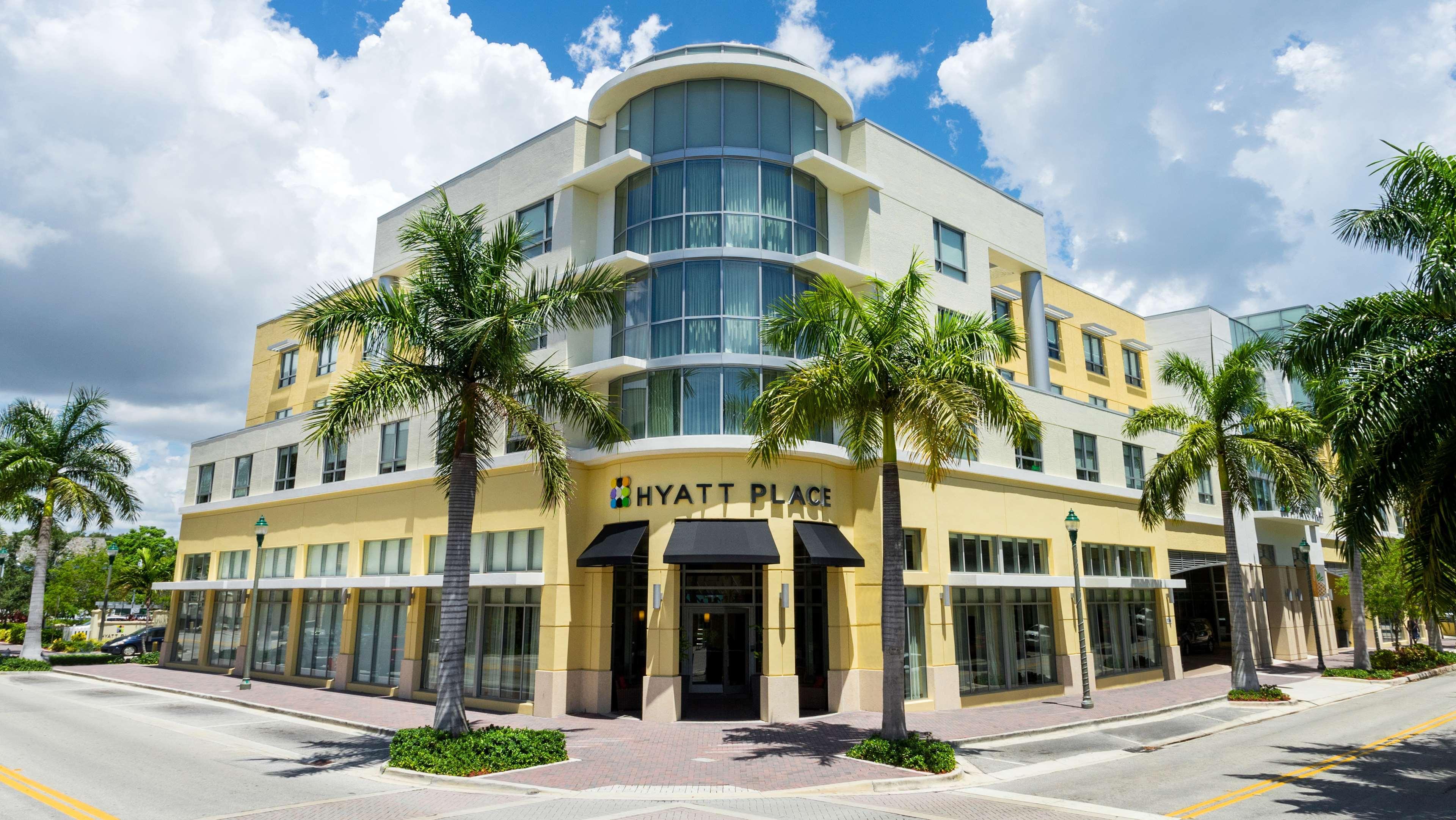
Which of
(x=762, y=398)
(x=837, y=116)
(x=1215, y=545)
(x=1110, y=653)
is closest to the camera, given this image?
(x=762, y=398)

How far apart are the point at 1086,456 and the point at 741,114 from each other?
18.6 metres

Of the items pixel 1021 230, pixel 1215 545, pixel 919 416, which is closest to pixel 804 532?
pixel 919 416

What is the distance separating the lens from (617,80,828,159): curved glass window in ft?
86.9

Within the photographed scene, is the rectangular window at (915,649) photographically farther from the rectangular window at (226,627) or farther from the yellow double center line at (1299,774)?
the rectangular window at (226,627)

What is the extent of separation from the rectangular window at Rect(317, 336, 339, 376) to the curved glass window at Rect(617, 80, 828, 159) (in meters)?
18.0

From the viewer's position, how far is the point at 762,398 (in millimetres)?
19016

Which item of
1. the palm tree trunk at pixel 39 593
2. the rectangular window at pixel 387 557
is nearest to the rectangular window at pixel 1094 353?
the rectangular window at pixel 387 557

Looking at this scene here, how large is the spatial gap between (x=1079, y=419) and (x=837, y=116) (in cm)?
1485

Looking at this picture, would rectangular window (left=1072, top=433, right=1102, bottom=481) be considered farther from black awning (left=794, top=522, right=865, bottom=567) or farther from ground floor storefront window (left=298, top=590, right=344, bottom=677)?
ground floor storefront window (left=298, top=590, right=344, bottom=677)

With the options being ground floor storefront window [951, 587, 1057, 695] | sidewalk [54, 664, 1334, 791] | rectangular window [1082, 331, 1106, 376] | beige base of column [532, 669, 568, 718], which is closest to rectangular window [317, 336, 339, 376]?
sidewalk [54, 664, 1334, 791]

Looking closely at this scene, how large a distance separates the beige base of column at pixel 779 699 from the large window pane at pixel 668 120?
51.6 feet

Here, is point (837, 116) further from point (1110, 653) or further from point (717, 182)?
point (1110, 653)

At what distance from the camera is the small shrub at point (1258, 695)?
2709cm

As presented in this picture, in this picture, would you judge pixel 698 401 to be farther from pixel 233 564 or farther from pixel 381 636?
pixel 233 564
